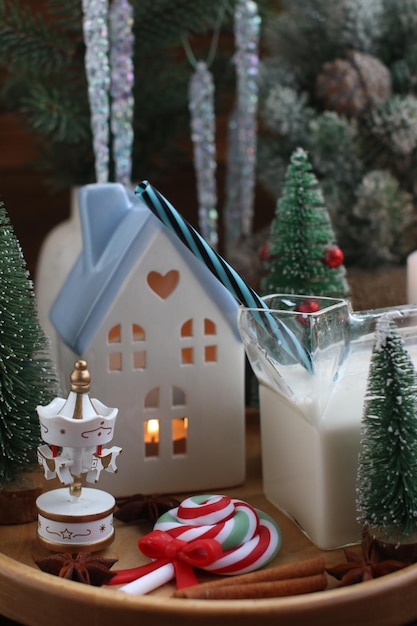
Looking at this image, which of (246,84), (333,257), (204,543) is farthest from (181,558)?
(246,84)

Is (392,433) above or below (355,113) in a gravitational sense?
below

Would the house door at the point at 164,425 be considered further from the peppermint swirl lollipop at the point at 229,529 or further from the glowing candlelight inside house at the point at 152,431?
the peppermint swirl lollipop at the point at 229,529

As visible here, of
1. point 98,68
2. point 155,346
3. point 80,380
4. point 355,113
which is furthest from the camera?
point 355,113

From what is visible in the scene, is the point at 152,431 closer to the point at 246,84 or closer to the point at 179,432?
the point at 179,432

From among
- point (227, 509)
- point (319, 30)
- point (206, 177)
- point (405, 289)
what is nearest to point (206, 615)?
point (227, 509)

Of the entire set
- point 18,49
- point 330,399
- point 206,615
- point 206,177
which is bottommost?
point 206,615

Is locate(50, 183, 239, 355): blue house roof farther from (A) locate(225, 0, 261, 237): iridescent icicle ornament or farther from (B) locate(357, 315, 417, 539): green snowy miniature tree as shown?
(A) locate(225, 0, 261, 237): iridescent icicle ornament

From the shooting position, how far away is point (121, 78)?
118cm

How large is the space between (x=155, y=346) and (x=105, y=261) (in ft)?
0.35

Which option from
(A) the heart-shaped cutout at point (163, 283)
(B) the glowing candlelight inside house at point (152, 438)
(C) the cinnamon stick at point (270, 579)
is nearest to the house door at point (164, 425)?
(B) the glowing candlelight inside house at point (152, 438)

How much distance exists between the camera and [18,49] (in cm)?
122

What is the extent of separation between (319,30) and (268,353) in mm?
637

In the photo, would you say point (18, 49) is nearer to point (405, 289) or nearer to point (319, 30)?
point (319, 30)

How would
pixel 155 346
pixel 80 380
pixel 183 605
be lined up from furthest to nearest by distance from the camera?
1. pixel 155 346
2. pixel 80 380
3. pixel 183 605
